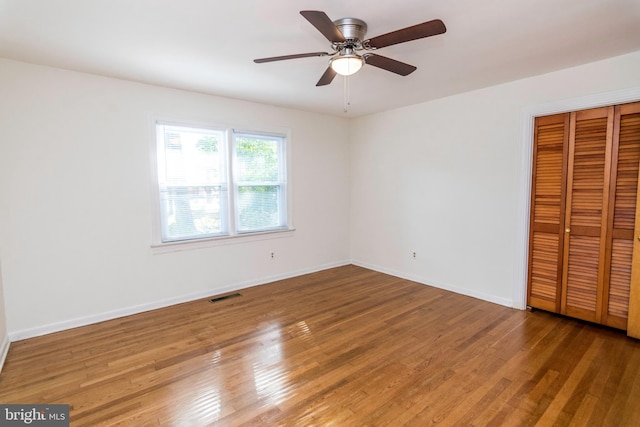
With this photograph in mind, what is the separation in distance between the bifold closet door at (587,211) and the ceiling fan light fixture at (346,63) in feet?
7.98

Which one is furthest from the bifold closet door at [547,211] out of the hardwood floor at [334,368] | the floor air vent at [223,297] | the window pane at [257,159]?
the floor air vent at [223,297]

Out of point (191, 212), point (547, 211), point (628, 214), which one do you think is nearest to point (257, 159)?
point (191, 212)

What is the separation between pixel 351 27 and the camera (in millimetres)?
2146

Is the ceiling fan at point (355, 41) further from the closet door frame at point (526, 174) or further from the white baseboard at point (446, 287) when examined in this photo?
the white baseboard at point (446, 287)

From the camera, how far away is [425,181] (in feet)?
14.5

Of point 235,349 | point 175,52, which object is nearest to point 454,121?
point 175,52

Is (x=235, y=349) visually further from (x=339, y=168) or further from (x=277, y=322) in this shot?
(x=339, y=168)

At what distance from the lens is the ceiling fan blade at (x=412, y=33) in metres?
1.76

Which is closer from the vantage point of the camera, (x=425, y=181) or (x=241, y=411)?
(x=241, y=411)

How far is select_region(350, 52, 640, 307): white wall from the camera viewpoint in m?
3.35

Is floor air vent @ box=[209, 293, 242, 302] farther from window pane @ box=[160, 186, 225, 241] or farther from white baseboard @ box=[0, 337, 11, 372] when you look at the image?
white baseboard @ box=[0, 337, 11, 372]

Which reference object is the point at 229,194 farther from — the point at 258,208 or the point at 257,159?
the point at 257,159

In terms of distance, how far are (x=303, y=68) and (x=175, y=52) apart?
1106 millimetres

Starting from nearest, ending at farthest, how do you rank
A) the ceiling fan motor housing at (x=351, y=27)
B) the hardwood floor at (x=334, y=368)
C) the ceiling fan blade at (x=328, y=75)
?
the hardwood floor at (x=334, y=368), the ceiling fan motor housing at (x=351, y=27), the ceiling fan blade at (x=328, y=75)
